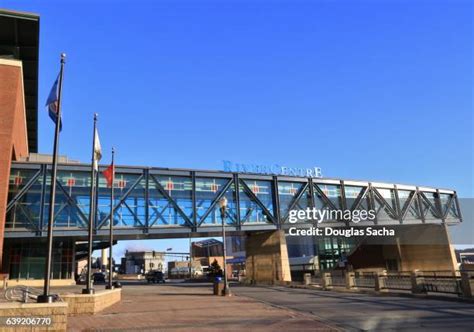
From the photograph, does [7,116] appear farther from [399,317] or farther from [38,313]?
[399,317]

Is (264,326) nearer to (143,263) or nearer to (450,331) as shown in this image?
(450,331)

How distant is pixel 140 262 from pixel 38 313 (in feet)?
468

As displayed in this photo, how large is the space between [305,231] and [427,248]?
28.0 metres

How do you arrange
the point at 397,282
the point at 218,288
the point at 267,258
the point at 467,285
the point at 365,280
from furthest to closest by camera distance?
the point at 267,258
the point at 365,280
the point at 218,288
the point at 397,282
the point at 467,285

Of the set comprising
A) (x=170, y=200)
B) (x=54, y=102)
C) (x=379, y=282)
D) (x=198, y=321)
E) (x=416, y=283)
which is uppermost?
(x=170, y=200)

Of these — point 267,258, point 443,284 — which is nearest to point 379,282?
point 443,284

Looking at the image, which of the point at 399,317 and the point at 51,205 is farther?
the point at 399,317

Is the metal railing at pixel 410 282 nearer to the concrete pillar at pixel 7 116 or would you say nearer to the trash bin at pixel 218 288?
the trash bin at pixel 218 288

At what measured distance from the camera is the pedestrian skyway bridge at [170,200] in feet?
152

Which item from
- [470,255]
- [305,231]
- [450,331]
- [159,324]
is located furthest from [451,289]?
[470,255]

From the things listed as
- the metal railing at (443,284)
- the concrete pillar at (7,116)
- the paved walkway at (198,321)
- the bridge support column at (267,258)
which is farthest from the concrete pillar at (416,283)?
the concrete pillar at (7,116)

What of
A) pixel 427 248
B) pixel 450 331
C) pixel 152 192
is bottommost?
pixel 450 331

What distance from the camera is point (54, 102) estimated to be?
15609mm

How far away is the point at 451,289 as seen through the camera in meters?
23.0
